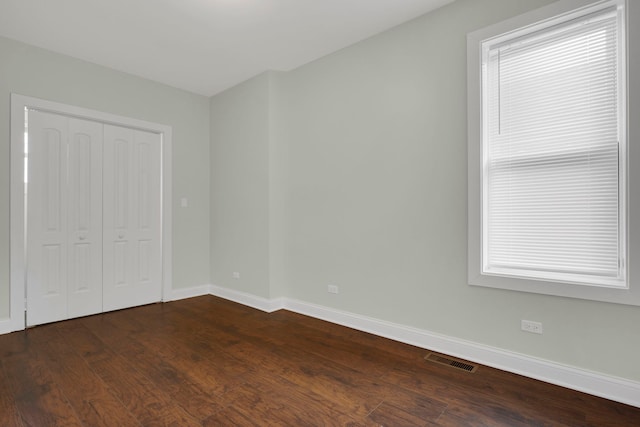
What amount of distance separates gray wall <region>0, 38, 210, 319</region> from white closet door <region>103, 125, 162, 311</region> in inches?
9.5

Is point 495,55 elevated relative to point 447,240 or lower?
elevated

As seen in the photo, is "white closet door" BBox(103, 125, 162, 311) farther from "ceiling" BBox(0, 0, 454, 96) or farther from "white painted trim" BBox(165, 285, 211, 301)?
"ceiling" BBox(0, 0, 454, 96)

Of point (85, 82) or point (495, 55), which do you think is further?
point (85, 82)

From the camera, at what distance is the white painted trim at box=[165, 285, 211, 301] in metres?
4.62

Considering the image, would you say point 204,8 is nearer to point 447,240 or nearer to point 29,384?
point 447,240

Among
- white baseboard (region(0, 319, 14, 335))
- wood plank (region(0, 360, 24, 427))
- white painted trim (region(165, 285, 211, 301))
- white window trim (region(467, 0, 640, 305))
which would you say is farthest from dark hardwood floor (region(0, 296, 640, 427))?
white painted trim (region(165, 285, 211, 301))

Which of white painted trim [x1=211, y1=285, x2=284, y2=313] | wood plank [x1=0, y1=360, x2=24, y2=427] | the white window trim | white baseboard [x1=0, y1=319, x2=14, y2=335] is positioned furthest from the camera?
white painted trim [x1=211, y1=285, x2=284, y2=313]

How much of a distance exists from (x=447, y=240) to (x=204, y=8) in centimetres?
286

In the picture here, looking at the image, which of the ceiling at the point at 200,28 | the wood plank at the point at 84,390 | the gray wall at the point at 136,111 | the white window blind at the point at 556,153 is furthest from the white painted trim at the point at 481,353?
the ceiling at the point at 200,28

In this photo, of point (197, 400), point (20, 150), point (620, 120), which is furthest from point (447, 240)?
point (20, 150)

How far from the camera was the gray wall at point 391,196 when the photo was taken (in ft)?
8.00

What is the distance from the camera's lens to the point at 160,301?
4.52 metres

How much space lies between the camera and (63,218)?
12.2 ft

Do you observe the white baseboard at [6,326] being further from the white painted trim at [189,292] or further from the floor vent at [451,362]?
the floor vent at [451,362]
